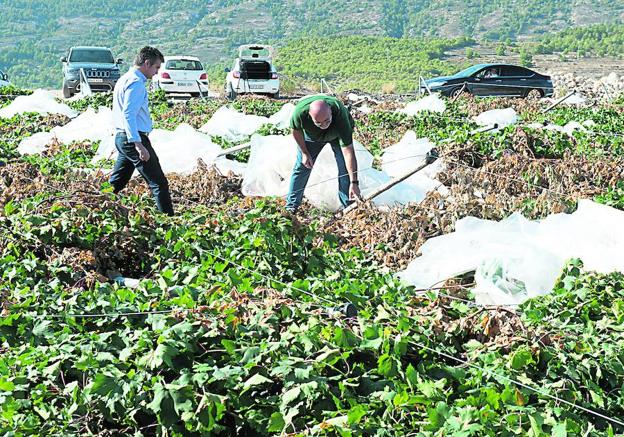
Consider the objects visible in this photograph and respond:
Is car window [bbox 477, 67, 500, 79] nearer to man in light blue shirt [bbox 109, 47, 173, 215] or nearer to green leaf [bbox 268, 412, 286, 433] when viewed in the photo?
man in light blue shirt [bbox 109, 47, 173, 215]

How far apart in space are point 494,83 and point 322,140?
53.2ft

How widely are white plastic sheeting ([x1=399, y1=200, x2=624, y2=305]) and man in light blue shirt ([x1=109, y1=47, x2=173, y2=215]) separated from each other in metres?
2.62

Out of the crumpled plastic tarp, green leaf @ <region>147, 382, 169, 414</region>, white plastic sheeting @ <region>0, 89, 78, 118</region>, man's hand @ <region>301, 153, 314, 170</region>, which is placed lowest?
the crumpled plastic tarp

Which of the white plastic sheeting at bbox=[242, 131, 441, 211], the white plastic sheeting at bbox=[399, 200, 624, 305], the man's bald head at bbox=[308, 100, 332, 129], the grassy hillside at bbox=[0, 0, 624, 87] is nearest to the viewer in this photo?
the white plastic sheeting at bbox=[399, 200, 624, 305]

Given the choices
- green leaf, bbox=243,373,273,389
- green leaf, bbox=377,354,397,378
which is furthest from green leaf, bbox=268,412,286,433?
green leaf, bbox=377,354,397,378

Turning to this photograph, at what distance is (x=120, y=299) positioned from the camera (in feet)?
15.6

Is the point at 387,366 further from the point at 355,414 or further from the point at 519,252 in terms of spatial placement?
the point at 519,252

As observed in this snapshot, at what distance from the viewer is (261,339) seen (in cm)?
419

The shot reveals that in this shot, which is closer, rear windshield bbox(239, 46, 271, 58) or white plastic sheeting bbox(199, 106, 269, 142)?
white plastic sheeting bbox(199, 106, 269, 142)

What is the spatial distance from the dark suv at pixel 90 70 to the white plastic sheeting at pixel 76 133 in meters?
11.6

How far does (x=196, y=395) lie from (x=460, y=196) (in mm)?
4768

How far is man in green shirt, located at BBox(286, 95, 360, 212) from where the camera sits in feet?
25.1

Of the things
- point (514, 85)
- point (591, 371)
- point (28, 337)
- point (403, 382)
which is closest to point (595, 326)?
point (591, 371)

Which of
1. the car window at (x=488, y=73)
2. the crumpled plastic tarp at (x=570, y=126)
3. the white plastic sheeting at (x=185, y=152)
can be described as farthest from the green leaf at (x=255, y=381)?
the car window at (x=488, y=73)
